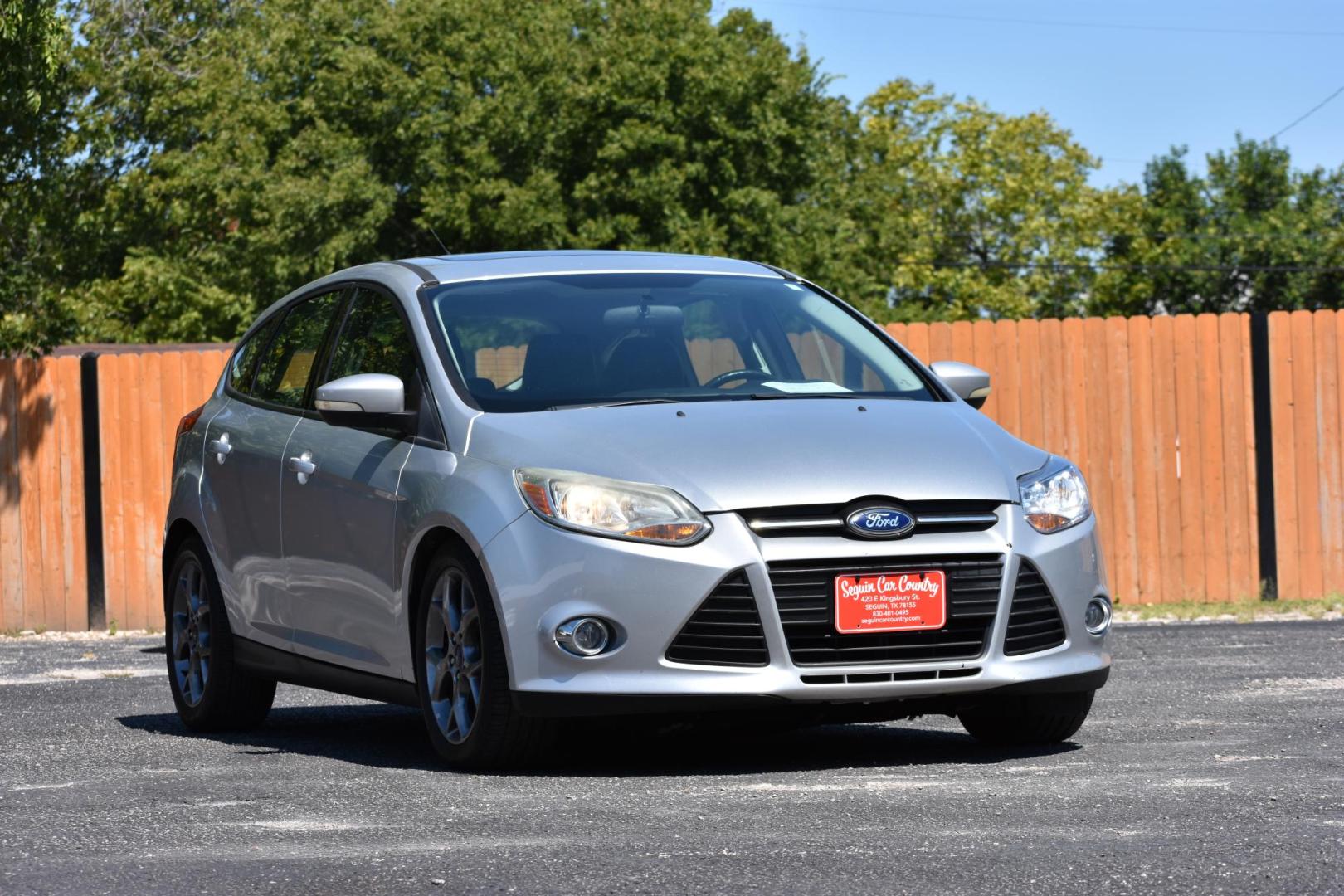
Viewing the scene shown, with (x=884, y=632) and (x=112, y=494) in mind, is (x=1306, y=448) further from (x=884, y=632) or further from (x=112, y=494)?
(x=884, y=632)

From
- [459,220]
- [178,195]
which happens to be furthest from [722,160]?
[178,195]

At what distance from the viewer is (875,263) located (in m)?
51.2

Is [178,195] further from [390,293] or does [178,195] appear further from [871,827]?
[871,827]

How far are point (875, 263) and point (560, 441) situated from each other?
45.3 meters

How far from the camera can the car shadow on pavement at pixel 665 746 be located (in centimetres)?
651

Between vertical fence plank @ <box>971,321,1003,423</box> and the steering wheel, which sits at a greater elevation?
vertical fence plank @ <box>971,321,1003,423</box>

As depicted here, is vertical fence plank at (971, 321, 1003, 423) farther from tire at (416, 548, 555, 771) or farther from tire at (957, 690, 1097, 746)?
tire at (416, 548, 555, 771)

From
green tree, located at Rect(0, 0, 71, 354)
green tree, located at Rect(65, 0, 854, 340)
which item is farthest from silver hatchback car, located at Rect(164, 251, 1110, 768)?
green tree, located at Rect(65, 0, 854, 340)

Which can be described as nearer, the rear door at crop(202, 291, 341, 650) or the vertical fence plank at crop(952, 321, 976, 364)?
the rear door at crop(202, 291, 341, 650)

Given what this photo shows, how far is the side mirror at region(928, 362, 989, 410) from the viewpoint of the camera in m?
7.52

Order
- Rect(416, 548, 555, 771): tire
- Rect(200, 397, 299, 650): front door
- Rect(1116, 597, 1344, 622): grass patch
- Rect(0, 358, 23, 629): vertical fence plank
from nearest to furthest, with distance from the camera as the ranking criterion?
Rect(416, 548, 555, 771): tire < Rect(200, 397, 299, 650): front door < Rect(1116, 597, 1344, 622): grass patch < Rect(0, 358, 23, 629): vertical fence plank

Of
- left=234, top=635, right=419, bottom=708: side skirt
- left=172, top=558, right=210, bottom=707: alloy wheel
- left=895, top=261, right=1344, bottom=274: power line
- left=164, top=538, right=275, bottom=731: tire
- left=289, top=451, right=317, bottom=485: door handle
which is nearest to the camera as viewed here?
left=234, top=635, right=419, bottom=708: side skirt

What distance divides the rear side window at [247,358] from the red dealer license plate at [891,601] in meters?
3.24

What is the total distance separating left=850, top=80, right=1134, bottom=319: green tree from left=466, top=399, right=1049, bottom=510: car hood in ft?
227
